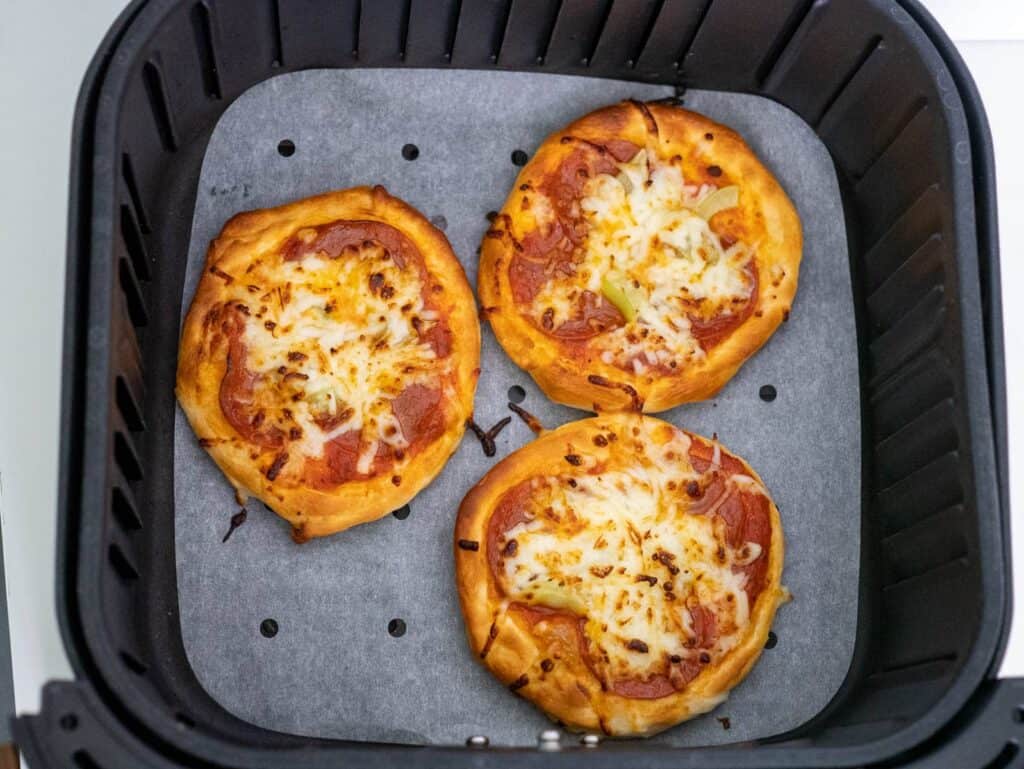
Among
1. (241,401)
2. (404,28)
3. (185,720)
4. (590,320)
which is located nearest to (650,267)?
(590,320)

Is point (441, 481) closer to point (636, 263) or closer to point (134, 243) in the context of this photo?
point (636, 263)

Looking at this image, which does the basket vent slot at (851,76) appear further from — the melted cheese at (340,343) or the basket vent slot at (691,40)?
the melted cheese at (340,343)

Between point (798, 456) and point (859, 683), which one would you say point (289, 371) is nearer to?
point (798, 456)

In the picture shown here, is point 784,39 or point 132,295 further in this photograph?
point 784,39

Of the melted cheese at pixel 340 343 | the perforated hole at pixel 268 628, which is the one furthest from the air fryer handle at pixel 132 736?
the melted cheese at pixel 340 343

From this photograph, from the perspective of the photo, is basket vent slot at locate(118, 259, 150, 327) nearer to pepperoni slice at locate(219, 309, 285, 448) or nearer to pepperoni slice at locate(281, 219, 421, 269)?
pepperoni slice at locate(219, 309, 285, 448)

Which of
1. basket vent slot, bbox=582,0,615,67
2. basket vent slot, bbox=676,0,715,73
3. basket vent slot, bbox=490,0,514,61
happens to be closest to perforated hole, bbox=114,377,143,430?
basket vent slot, bbox=490,0,514,61

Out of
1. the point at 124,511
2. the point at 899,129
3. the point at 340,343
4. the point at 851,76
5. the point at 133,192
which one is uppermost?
the point at 851,76
